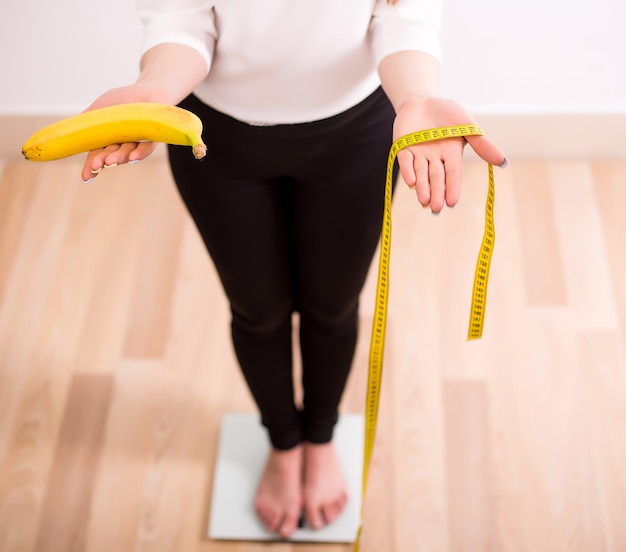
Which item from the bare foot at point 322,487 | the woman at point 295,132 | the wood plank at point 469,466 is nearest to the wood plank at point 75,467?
the bare foot at point 322,487

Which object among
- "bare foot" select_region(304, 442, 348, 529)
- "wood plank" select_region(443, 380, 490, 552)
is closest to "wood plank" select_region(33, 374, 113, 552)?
"bare foot" select_region(304, 442, 348, 529)

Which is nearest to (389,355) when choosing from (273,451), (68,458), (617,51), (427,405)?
(427,405)

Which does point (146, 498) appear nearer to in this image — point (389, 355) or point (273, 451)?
point (273, 451)

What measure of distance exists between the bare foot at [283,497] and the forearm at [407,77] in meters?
0.93

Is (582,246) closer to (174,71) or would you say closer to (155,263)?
(155,263)

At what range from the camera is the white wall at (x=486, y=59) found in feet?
6.63

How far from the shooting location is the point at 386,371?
1.90 m

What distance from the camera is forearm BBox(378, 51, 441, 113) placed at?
3.20 feet

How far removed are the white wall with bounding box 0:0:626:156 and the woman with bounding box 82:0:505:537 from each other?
3.48 ft

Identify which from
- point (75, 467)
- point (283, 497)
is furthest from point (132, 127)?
point (75, 467)

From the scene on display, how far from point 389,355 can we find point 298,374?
24cm

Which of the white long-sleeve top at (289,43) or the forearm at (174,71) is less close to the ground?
the white long-sleeve top at (289,43)

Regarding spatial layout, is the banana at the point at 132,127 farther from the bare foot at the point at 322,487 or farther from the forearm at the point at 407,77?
the bare foot at the point at 322,487

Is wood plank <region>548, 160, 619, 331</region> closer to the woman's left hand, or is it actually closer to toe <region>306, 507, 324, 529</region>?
toe <region>306, 507, 324, 529</region>
